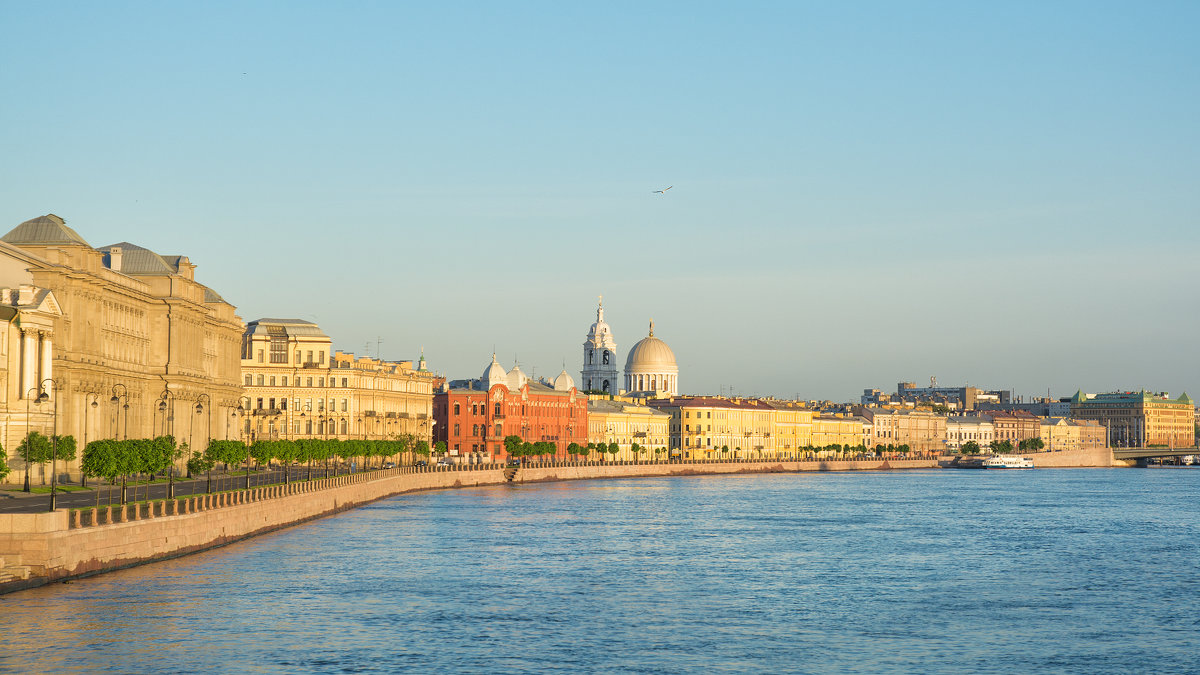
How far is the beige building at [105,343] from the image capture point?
210ft

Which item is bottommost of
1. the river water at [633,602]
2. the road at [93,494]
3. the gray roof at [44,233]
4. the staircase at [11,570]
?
the river water at [633,602]

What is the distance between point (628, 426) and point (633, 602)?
140931 mm

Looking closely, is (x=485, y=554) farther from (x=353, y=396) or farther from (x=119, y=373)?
(x=353, y=396)

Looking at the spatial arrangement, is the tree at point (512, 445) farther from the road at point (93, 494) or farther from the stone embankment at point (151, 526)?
the road at point (93, 494)

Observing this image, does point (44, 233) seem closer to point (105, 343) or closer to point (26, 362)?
point (105, 343)

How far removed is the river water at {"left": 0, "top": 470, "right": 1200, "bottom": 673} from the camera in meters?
34.8

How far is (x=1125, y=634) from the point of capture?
39.4 metres

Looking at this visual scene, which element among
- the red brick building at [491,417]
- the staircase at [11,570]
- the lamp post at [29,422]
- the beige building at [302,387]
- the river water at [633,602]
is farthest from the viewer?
the red brick building at [491,417]

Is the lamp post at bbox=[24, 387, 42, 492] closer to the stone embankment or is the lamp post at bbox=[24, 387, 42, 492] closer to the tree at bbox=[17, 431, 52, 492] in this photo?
the tree at bbox=[17, 431, 52, 492]

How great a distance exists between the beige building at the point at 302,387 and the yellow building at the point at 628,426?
47861mm

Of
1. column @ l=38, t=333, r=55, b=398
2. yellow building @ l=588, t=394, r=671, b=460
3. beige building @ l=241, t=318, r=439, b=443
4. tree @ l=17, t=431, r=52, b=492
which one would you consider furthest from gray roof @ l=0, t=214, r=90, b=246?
yellow building @ l=588, t=394, r=671, b=460

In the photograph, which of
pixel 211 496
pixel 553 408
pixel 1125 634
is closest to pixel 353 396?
pixel 553 408

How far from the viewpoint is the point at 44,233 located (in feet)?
244

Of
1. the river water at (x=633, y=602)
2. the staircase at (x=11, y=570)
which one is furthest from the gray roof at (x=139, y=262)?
the staircase at (x=11, y=570)
